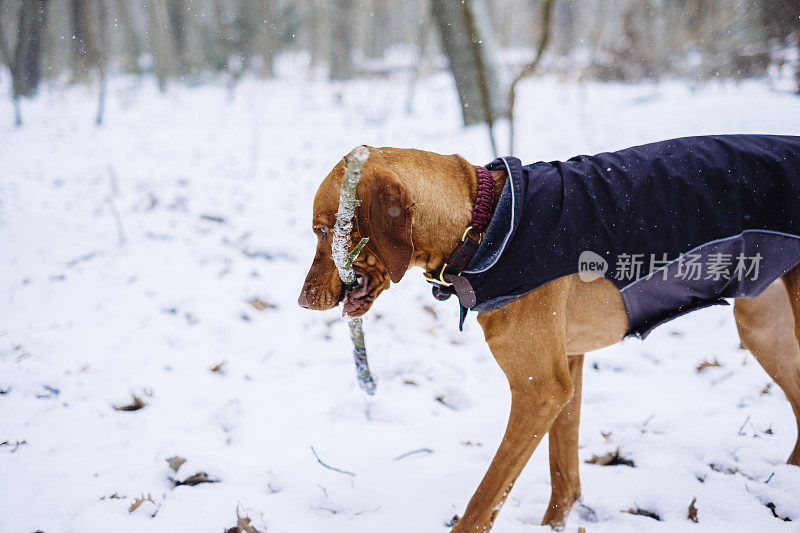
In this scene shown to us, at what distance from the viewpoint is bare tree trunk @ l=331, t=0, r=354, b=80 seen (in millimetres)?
18266

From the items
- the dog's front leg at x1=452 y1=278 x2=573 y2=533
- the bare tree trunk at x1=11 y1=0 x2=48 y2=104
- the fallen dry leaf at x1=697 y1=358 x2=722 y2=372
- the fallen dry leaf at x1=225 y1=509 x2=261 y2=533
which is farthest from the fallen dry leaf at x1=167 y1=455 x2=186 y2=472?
the bare tree trunk at x1=11 y1=0 x2=48 y2=104

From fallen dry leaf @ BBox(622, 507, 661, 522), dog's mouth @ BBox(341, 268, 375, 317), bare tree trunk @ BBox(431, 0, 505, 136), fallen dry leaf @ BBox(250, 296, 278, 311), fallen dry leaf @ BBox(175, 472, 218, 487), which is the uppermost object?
bare tree trunk @ BBox(431, 0, 505, 136)

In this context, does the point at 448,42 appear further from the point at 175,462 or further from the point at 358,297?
the point at 175,462

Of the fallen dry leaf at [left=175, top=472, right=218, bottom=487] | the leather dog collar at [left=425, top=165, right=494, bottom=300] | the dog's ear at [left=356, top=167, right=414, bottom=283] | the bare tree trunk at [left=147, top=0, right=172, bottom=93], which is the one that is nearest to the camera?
the dog's ear at [left=356, top=167, right=414, bottom=283]

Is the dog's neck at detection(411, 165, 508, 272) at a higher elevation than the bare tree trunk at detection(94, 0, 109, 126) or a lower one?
lower

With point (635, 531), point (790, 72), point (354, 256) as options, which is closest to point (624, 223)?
point (354, 256)

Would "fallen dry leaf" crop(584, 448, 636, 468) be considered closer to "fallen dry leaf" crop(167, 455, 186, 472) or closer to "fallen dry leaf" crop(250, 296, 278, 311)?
"fallen dry leaf" crop(167, 455, 186, 472)

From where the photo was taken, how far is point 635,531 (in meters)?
2.19

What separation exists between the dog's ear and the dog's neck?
157 mm

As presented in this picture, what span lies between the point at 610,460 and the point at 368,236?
185 cm

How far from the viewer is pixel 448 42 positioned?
326 inches

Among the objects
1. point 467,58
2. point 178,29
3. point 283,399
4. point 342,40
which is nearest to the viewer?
point 283,399

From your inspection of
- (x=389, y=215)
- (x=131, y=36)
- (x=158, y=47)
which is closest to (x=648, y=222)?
(x=389, y=215)

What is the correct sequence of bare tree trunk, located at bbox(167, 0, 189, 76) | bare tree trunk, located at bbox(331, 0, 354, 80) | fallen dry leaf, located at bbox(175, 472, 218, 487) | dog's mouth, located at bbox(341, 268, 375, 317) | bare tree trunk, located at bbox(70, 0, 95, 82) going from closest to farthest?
dog's mouth, located at bbox(341, 268, 375, 317)
fallen dry leaf, located at bbox(175, 472, 218, 487)
bare tree trunk, located at bbox(70, 0, 95, 82)
bare tree trunk, located at bbox(331, 0, 354, 80)
bare tree trunk, located at bbox(167, 0, 189, 76)
